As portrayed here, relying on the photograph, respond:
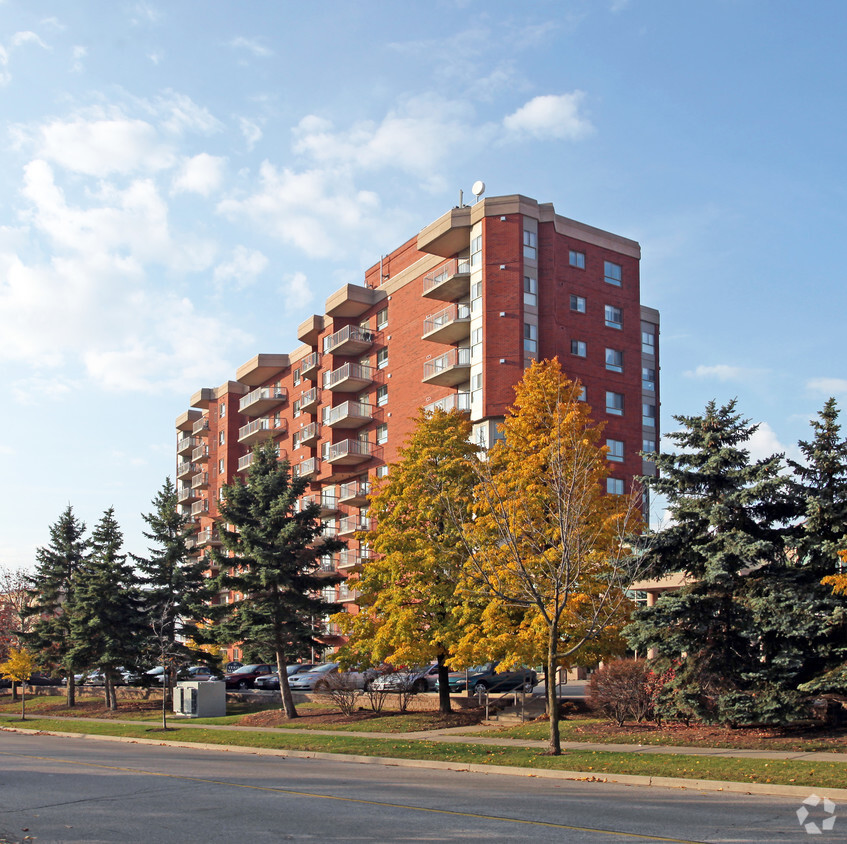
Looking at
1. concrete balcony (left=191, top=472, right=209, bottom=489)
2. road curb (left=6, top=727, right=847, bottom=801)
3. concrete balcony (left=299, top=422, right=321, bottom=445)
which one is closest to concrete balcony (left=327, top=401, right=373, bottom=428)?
concrete balcony (left=299, top=422, right=321, bottom=445)

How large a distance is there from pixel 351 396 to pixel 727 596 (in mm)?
46792

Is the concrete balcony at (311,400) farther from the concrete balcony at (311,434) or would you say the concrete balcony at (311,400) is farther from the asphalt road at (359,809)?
the asphalt road at (359,809)

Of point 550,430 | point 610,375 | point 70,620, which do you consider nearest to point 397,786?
point 550,430

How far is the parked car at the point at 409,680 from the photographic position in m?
34.8

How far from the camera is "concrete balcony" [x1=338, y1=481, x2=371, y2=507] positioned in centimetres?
6387

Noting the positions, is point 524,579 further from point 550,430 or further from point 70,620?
point 70,620

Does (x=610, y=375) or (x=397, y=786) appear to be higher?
(x=610, y=375)

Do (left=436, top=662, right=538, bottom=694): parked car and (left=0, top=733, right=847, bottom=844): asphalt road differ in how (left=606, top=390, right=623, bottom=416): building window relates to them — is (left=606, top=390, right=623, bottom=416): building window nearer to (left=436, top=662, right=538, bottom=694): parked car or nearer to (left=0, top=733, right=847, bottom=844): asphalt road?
(left=436, top=662, right=538, bottom=694): parked car

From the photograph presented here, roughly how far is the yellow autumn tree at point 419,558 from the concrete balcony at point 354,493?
101ft

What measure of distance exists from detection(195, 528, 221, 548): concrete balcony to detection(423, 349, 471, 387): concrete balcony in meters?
40.2

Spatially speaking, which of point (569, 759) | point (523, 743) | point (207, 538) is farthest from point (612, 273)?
point (207, 538)

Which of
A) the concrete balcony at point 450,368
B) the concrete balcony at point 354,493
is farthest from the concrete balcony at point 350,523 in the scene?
the concrete balcony at point 450,368

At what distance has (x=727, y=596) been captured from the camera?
76.2 feet

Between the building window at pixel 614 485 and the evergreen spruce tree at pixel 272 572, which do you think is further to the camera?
the building window at pixel 614 485
